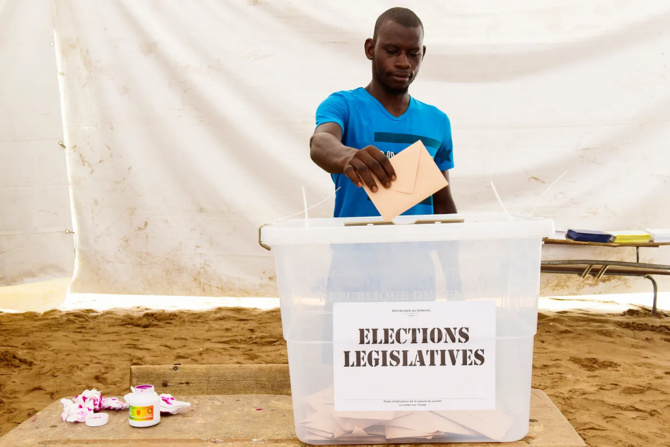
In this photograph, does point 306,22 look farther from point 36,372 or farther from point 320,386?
point 320,386

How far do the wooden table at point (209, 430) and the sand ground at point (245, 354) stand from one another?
1.21 meters

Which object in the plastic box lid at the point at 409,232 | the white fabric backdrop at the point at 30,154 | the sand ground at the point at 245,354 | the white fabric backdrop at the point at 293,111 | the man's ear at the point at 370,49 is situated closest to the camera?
the plastic box lid at the point at 409,232

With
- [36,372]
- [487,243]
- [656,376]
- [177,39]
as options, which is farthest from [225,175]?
[487,243]

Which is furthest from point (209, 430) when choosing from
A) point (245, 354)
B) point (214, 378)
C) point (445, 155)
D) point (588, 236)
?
point (588, 236)

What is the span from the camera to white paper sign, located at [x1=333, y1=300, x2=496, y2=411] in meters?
1.07

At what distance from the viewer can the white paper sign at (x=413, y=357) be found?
3.51 feet

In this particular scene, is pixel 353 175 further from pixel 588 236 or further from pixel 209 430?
pixel 588 236

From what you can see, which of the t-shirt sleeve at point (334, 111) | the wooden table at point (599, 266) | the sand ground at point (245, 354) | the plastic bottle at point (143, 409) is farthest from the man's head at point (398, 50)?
the wooden table at point (599, 266)

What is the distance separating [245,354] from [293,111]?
1.75 m

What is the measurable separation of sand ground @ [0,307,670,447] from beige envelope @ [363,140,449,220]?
152cm

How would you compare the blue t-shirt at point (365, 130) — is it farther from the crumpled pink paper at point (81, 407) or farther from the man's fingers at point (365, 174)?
the crumpled pink paper at point (81, 407)

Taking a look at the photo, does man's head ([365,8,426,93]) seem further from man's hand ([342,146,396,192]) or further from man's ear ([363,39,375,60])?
man's hand ([342,146,396,192])

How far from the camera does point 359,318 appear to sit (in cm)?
107

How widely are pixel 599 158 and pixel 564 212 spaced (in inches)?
15.9
